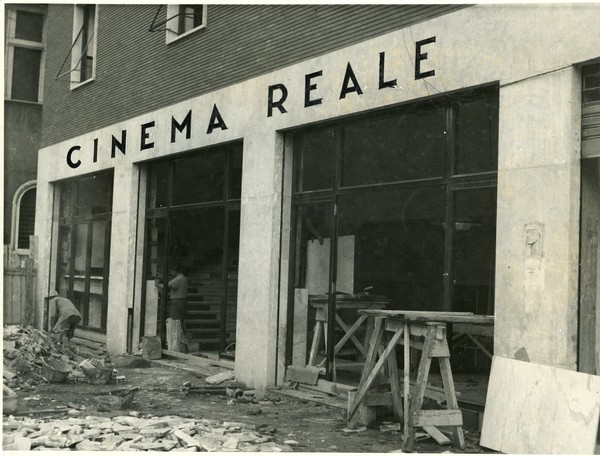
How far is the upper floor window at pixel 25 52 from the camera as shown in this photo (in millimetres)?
19266

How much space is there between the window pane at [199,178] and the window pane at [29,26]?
9.23 meters

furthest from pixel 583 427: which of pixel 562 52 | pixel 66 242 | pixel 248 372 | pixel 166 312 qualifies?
pixel 66 242

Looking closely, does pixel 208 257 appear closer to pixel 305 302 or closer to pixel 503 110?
pixel 305 302

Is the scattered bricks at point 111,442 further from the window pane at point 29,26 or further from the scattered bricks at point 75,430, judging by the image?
the window pane at point 29,26

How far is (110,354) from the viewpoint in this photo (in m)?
14.0

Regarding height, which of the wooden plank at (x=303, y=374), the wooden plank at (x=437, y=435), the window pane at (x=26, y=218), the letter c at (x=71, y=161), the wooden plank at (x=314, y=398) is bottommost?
the wooden plank at (x=314, y=398)

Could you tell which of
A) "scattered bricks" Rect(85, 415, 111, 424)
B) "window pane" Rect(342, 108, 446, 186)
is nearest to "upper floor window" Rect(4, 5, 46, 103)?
"window pane" Rect(342, 108, 446, 186)

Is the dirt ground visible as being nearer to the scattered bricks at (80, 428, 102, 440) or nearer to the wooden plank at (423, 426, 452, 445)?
the wooden plank at (423, 426, 452, 445)

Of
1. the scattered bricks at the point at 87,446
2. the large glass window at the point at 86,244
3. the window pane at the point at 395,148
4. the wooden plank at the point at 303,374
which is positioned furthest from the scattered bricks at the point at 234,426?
the large glass window at the point at 86,244

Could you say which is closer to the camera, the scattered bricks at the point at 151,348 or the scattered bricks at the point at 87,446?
the scattered bricks at the point at 87,446

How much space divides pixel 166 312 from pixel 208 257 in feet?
5.34

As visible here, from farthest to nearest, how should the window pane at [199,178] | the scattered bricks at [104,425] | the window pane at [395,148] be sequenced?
the window pane at [199,178]
the window pane at [395,148]
the scattered bricks at [104,425]

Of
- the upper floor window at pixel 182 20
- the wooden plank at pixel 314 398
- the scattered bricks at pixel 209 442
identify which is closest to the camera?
the scattered bricks at pixel 209 442

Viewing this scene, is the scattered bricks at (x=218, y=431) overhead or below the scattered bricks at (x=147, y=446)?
below
